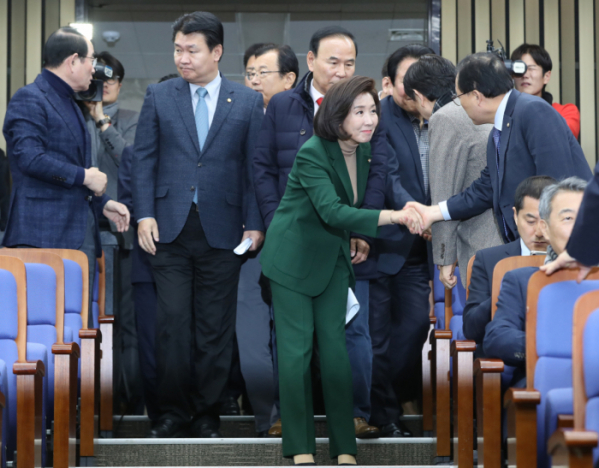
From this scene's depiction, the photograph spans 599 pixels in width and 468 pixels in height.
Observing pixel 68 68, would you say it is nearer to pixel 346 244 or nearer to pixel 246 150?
pixel 246 150

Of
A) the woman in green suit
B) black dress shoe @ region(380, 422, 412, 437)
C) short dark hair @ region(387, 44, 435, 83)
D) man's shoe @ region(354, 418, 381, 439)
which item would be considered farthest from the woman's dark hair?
black dress shoe @ region(380, 422, 412, 437)

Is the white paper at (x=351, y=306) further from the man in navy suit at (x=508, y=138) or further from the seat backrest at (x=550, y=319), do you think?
the seat backrest at (x=550, y=319)

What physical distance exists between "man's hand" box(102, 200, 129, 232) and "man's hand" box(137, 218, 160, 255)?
31 centimetres

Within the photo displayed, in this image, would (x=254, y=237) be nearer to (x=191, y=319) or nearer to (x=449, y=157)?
(x=191, y=319)

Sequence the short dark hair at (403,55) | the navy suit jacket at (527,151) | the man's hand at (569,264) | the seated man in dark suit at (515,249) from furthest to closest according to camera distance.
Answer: the short dark hair at (403,55) → the navy suit jacket at (527,151) → the seated man in dark suit at (515,249) → the man's hand at (569,264)

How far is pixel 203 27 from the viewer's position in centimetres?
319

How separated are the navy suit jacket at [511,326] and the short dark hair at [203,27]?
1.61m

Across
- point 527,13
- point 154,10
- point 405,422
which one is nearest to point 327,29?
point 405,422

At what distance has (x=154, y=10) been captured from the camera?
6.21 m

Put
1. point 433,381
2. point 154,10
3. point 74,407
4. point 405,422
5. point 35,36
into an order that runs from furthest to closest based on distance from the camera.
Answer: point 154,10
point 35,36
point 405,422
point 433,381
point 74,407

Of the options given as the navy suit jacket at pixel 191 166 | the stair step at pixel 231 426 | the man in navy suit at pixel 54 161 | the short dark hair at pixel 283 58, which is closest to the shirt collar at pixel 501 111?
the navy suit jacket at pixel 191 166

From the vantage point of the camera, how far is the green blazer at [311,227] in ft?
8.36

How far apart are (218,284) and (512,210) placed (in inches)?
44.9

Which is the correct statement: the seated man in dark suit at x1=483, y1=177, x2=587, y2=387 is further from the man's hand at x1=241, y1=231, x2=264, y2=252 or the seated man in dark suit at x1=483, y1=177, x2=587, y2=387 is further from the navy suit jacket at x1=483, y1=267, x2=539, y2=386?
the man's hand at x1=241, y1=231, x2=264, y2=252
